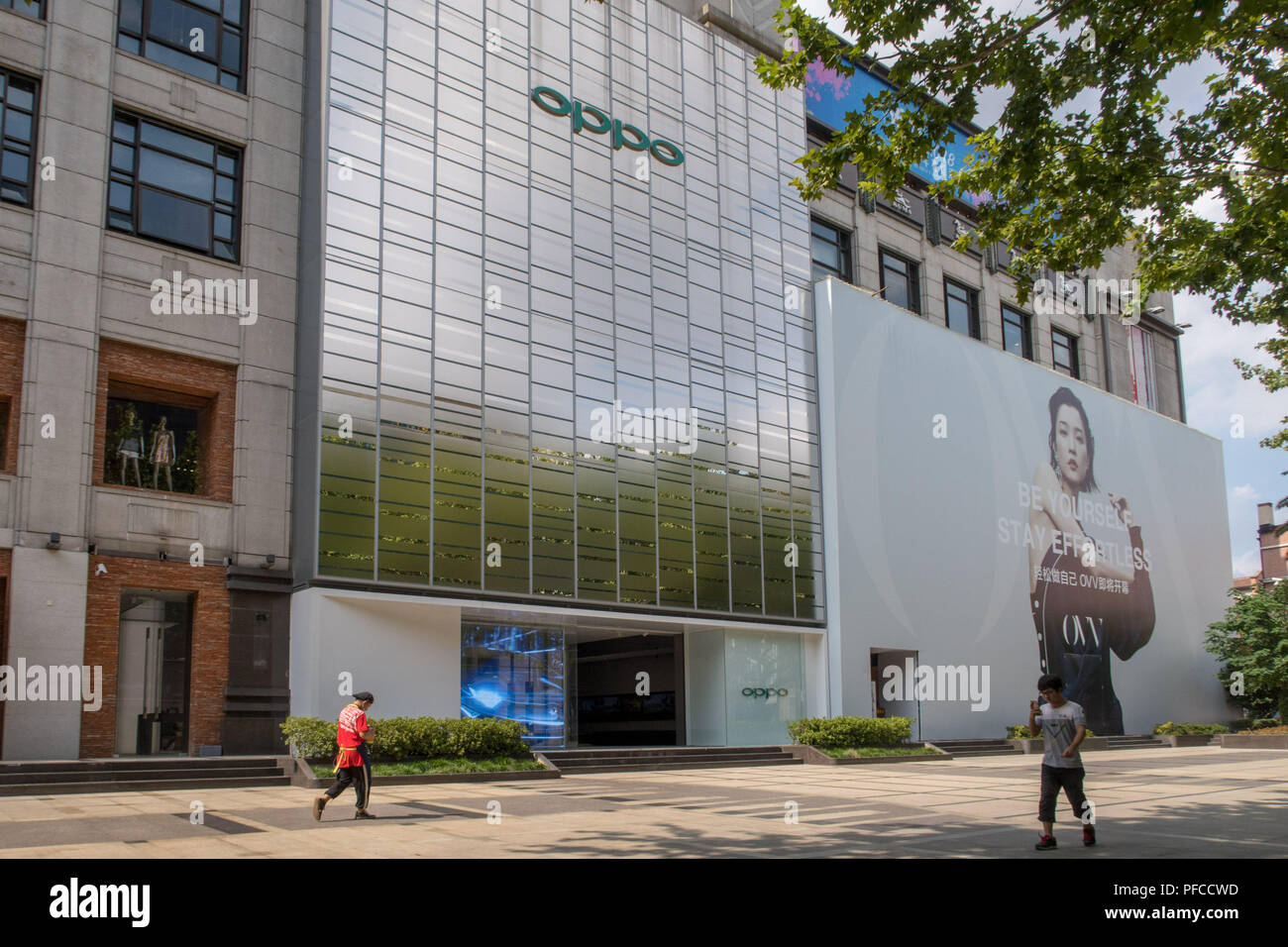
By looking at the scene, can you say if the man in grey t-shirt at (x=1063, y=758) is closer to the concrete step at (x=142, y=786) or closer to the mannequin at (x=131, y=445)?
the concrete step at (x=142, y=786)

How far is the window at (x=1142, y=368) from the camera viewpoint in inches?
1929

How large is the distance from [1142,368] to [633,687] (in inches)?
1241

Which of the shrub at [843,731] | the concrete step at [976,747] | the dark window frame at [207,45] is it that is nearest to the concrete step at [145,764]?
the shrub at [843,731]

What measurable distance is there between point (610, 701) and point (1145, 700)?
22.5m

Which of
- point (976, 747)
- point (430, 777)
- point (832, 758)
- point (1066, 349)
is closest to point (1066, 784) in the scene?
point (430, 777)

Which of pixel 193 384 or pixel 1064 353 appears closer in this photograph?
Answer: pixel 193 384

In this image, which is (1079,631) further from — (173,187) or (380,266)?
(173,187)

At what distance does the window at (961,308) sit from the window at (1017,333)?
1.66 metres

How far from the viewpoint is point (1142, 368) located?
164 ft

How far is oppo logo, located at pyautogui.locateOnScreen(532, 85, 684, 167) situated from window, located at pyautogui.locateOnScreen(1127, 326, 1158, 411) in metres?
28.9

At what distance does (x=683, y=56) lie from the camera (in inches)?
1209

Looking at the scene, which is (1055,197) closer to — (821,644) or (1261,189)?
(1261,189)
